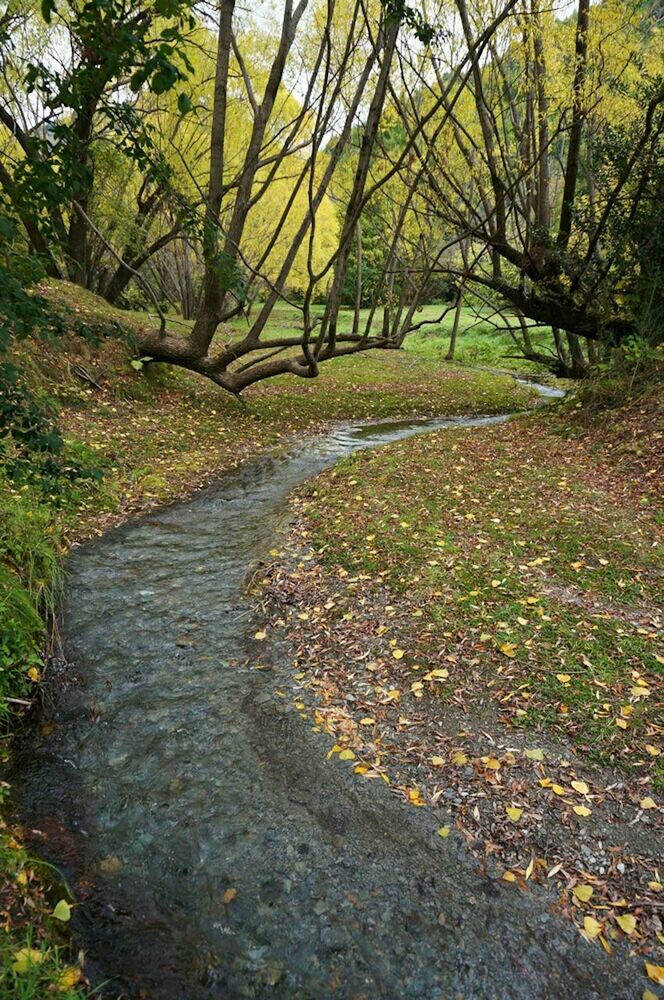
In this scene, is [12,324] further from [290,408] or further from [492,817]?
[290,408]

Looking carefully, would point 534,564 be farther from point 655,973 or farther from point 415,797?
point 655,973

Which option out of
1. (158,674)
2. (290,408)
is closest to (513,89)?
(290,408)

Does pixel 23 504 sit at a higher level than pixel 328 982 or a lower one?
higher

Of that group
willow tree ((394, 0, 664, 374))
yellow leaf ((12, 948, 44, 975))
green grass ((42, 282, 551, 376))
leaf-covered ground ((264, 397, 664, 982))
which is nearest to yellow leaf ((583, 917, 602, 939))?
leaf-covered ground ((264, 397, 664, 982))

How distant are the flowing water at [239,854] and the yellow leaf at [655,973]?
0.12 meters

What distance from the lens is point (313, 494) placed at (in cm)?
874

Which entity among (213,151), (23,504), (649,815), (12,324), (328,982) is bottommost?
(328,982)

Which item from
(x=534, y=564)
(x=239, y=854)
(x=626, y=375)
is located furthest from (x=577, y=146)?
(x=239, y=854)

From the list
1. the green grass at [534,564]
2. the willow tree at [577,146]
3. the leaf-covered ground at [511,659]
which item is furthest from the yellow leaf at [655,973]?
the willow tree at [577,146]

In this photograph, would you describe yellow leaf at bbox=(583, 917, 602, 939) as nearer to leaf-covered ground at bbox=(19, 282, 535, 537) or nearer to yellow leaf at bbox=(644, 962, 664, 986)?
yellow leaf at bbox=(644, 962, 664, 986)

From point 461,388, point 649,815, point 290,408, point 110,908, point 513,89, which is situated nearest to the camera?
point 110,908

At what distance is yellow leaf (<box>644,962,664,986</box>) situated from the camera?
281 cm

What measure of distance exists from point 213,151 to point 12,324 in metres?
9.30

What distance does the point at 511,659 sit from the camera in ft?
15.7
